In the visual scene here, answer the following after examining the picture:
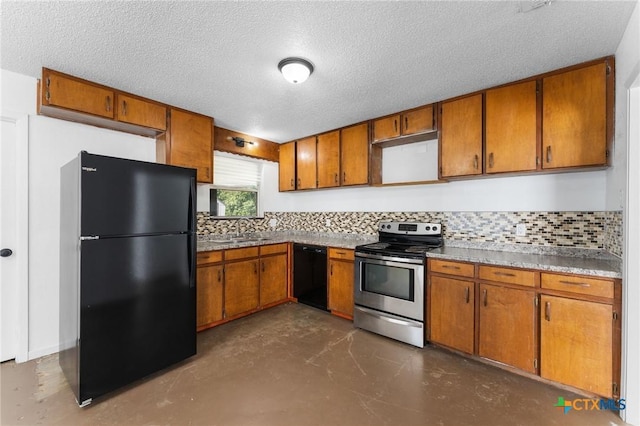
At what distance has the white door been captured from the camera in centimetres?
235

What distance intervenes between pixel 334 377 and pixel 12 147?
3433 millimetres

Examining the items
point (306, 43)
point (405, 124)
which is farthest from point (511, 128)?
point (306, 43)

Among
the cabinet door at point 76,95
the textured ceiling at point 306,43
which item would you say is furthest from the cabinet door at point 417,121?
the cabinet door at point 76,95

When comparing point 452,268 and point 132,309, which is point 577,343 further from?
point 132,309

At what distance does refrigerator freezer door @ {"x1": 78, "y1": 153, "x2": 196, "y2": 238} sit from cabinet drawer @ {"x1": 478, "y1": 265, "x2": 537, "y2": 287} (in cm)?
259

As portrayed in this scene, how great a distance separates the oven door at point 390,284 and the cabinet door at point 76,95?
2941mm

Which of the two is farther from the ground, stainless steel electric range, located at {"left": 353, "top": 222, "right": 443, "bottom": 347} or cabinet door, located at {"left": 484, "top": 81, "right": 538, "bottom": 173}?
cabinet door, located at {"left": 484, "top": 81, "right": 538, "bottom": 173}

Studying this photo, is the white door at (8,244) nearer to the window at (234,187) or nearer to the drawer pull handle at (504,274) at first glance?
the window at (234,187)

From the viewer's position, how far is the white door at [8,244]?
2346 millimetres

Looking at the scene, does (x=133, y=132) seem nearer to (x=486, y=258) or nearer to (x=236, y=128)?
(x=236, y=128)

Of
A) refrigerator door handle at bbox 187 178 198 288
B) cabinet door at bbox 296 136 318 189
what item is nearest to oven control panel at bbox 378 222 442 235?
cabinet door at bbox 296 136 318 189

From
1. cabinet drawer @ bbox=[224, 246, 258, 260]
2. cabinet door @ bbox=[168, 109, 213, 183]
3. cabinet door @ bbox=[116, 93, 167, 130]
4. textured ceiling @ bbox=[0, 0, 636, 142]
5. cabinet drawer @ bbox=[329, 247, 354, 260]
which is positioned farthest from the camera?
cabinet drawer @ bbox=[329, 247, 354, 260]

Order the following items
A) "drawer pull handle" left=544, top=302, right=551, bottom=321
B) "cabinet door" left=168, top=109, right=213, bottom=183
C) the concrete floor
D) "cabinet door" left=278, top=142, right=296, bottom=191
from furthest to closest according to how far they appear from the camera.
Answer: "cabinet door" left=278, top=142, right=296, bottom=191
"cabinet door" left=168, top=109, right=213, bottom=183
"drawer pull handle" left=544, top=302, right=551, bottom=321
the concrete floor

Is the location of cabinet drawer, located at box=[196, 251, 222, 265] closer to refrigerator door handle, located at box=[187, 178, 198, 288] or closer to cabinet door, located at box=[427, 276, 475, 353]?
refrigerator door handle, located at box=[187, 178, 198, 288]
